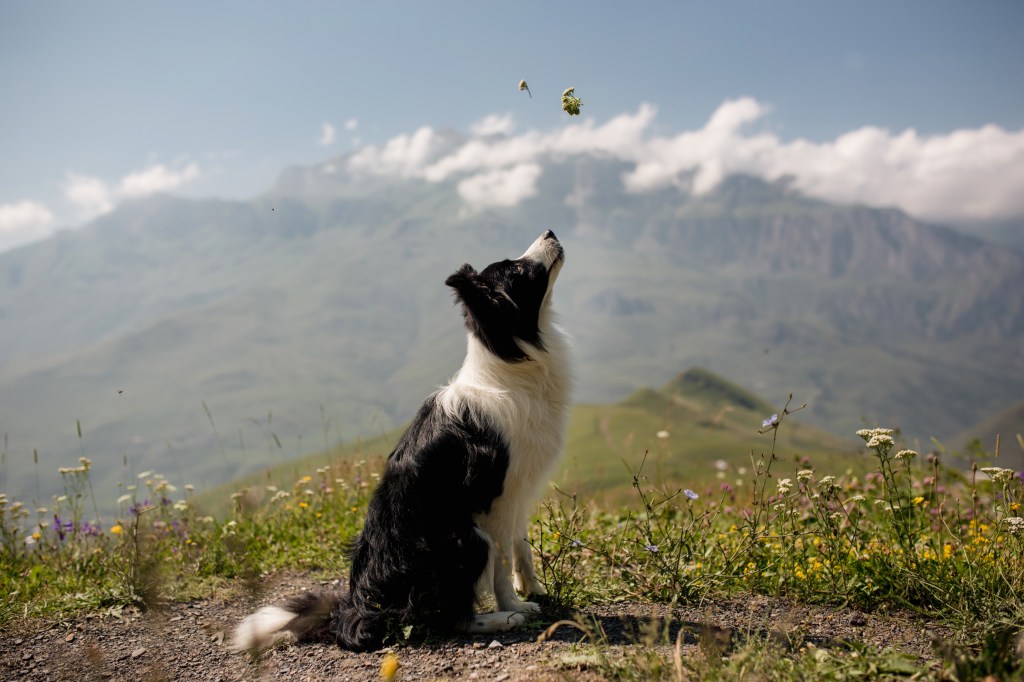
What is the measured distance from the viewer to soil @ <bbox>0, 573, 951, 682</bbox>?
423cm

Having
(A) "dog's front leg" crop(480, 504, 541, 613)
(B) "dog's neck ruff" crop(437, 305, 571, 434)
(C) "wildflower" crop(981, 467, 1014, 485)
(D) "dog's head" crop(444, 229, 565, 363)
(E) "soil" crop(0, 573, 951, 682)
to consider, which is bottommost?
(E) "soil" crop(0, 573, 951, 682)

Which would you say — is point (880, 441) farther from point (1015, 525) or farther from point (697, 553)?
point (697, 553)

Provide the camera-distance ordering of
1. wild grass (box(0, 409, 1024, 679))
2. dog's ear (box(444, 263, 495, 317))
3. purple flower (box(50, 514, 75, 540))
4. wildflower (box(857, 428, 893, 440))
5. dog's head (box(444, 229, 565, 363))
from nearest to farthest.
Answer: wild grass (box(0, 409, 1024, 679)) < wildflower (box(857, 428, 893, 440)) < dog's ear (box(444, 263, 495, 317)) < dog's head (box(444, 229, 565, 363)) < purple flower (box(50, 514, 75, 540))

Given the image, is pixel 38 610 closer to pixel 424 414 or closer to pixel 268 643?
pixel 268 643

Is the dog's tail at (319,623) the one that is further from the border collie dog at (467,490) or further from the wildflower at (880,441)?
the wildflower at (880,441)

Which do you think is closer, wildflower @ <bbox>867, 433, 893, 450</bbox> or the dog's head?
wildflower @ <bbox>867, 433, 893, 450</bbox>

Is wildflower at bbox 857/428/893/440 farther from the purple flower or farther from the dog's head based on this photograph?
the purple flower

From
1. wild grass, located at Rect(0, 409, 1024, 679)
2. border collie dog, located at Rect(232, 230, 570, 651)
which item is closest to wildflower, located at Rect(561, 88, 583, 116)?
border collie dog, located at Rect(232, 230, 570, 651)

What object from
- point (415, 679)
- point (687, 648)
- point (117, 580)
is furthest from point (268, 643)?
point (687, 648)

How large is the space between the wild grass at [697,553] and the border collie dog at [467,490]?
684 mm

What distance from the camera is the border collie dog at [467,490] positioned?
494 centimetres

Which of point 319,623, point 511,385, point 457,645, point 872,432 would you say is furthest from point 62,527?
point 872,432

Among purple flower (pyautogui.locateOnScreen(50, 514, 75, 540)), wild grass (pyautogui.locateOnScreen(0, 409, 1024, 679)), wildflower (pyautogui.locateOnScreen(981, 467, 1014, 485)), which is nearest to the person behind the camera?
wild grass (pyautogui.locateOnScreen(0, 409, 1024, 679))

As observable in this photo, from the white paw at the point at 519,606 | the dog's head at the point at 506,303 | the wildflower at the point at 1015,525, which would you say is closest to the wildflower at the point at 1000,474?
the wildflower at the point at 1015,525
